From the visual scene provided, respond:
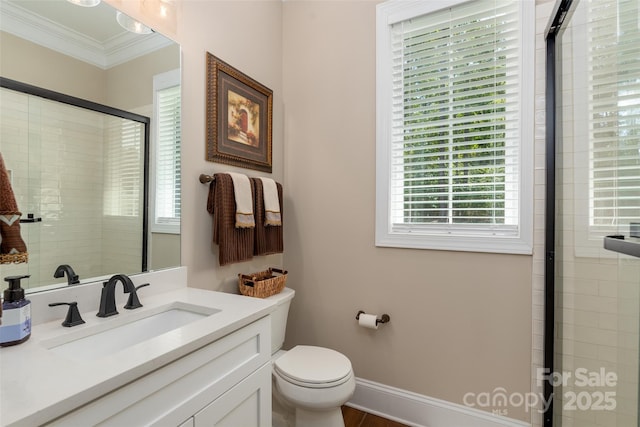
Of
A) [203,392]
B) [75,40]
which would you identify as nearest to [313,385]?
[203,392]

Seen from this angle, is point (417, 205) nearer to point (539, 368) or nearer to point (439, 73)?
point (439, 73)

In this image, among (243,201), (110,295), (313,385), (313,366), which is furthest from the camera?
(243,201)

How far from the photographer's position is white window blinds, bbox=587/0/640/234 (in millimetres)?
877

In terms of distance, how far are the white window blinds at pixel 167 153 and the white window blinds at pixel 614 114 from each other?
159 centimetres

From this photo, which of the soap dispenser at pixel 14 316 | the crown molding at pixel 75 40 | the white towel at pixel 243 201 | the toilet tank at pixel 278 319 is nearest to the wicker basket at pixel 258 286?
the toilet tank at pixel 278 319

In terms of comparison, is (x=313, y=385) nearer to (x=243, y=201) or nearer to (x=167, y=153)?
(x=243, y=201)

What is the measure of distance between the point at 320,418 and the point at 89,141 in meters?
1.48

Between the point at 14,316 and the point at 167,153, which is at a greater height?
the point at 167,153

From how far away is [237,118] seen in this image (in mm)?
1800

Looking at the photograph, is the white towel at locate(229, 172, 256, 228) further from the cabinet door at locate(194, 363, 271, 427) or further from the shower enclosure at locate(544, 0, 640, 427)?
the shower enclosure at locate(544, 0, 640, 427)

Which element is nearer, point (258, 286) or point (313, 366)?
point (313, 366)

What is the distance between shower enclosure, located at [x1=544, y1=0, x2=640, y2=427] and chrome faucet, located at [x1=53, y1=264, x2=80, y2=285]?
165cm

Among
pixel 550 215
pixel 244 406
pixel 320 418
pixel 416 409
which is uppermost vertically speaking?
pixel 550 215

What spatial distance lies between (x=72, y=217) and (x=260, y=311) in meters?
0.71
